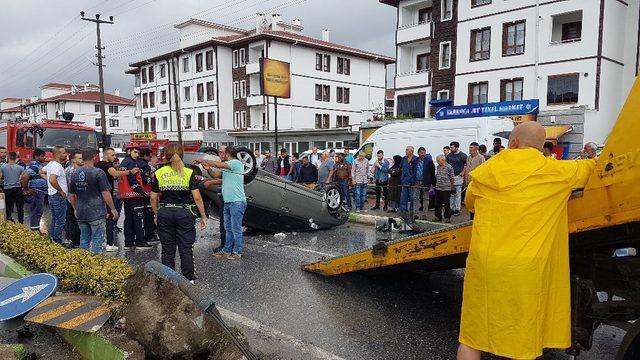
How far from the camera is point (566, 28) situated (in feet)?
83.0

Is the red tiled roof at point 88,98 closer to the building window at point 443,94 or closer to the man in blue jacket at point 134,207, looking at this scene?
the building window at point 443,94

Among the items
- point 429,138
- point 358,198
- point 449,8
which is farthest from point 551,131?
point 449,8

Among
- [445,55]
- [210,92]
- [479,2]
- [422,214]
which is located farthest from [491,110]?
[210,92]

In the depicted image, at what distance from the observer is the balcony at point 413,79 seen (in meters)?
30.5

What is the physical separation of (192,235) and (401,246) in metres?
2.65

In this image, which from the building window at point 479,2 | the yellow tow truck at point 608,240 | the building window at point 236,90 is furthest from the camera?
the building window at point 236,90

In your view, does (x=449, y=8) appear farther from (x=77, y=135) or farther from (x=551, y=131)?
(x=77, y=135)

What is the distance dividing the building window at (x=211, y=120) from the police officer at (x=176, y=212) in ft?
136

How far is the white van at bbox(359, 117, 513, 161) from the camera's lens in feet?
43.4

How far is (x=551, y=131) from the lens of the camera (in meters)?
19.4

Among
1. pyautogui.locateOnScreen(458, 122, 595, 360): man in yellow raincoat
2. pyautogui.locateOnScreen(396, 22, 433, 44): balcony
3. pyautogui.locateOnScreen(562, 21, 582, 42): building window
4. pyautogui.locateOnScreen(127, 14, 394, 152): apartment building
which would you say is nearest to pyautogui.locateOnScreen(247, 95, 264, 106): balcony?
pyautogui.locateOnScreen(127, 14, 394, 152): apartment building

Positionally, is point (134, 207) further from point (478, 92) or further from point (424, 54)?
point (424, 54)

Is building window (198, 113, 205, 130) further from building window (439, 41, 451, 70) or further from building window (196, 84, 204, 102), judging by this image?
building window (439, 41, 451, 70)

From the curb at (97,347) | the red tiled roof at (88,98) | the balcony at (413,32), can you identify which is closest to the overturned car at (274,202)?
the curb at (97,347)
